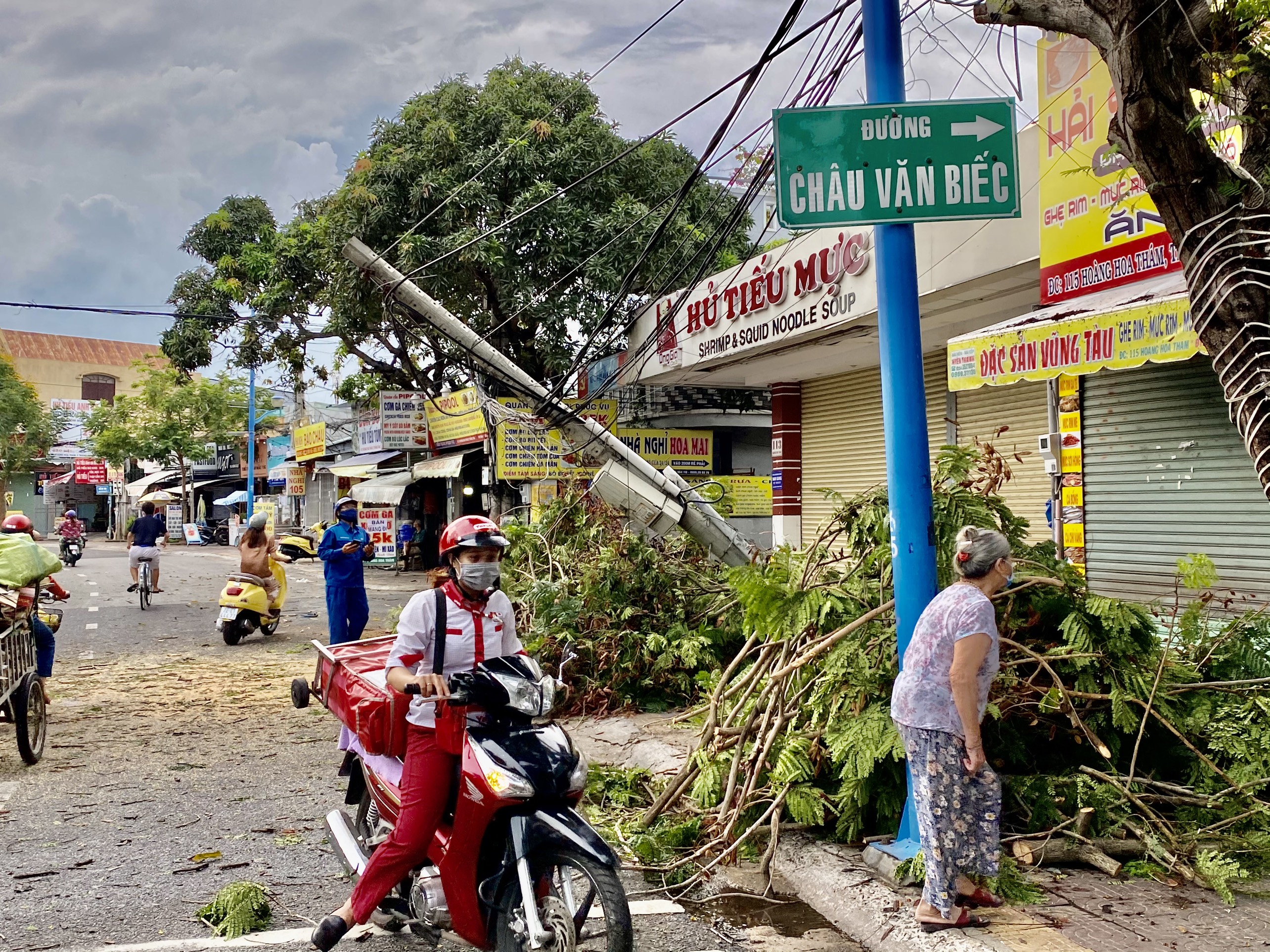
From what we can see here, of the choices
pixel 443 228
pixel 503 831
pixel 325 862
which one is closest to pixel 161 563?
pixel 443 228

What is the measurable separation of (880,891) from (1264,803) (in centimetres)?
185

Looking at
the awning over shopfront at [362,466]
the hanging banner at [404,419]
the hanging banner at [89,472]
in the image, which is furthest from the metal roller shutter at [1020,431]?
the hanging banner at [89,472]

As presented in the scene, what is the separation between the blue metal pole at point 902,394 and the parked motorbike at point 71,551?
26059 millimetres

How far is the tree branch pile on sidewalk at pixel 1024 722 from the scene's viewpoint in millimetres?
4766

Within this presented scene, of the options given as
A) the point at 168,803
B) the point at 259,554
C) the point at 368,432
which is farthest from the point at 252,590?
the point at 368,432

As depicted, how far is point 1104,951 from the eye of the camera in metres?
3.72

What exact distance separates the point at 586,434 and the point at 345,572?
3.00 meters

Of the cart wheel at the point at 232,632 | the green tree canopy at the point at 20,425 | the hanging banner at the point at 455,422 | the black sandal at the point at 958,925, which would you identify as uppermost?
the green tree canopy at the point at 20,425

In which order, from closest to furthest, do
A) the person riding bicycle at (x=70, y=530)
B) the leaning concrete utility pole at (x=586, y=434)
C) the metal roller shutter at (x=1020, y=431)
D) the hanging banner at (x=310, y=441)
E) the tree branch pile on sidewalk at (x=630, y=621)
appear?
the tree branch pile on sidewalk at (x=630, y=621), the metal roller shutter at (x=1020, y=431), the leaning concrete utility pole at (x=586, y=434), the person riding bicycle at (x=70, y=530), the hanging banner at (x=310, y=441)

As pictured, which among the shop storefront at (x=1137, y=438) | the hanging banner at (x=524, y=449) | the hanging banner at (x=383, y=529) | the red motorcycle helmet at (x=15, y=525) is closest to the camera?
the shop storefront at (x=1137, y=438)

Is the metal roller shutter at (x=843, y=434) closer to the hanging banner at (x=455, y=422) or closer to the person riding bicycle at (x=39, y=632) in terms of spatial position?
the hanging banner at (x=455, y=422)

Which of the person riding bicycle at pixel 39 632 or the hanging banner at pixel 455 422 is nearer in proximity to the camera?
the person riding bicycle at pixel 39 632

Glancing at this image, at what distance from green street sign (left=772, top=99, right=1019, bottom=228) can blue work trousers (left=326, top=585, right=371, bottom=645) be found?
7076 millimetres

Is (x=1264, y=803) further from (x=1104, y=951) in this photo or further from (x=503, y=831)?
(x=503, y=831)
